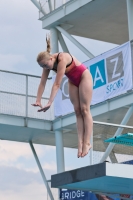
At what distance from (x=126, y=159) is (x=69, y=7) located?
853 cm

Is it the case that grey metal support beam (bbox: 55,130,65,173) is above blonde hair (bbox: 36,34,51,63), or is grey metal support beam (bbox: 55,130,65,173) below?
above

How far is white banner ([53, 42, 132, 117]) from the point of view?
73.3ft

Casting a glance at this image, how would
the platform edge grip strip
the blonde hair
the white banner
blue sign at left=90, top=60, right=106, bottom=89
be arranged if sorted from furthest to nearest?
blue sign at left=90, top=60, right=106, bottom=89
the white banner
the platform edge grip strip
the blonde hair

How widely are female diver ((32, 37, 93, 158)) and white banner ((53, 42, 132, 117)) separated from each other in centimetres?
991

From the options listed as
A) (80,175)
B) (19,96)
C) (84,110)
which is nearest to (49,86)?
(19,96)

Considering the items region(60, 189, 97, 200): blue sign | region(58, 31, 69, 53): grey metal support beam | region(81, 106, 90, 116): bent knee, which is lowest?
region(81, 106, 90, 116): bent knee

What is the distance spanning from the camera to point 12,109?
2602 centimetres

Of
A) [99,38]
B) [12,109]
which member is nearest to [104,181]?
[12,109]

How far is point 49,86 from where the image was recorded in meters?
26.7

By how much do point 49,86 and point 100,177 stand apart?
12.5 metres

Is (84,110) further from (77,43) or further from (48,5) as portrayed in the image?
(48,5)

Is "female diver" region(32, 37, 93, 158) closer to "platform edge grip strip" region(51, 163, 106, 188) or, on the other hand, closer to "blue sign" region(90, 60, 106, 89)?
"platform edge grip strip" region(51, 163, 106, 188)

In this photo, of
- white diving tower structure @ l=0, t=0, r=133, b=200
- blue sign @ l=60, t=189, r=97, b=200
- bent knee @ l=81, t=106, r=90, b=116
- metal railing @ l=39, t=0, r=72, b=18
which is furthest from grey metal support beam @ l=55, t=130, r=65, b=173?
bent knee @ l=81, t=106, r=90, b=116

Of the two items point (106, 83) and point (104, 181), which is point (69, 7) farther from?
point (104, 181)
